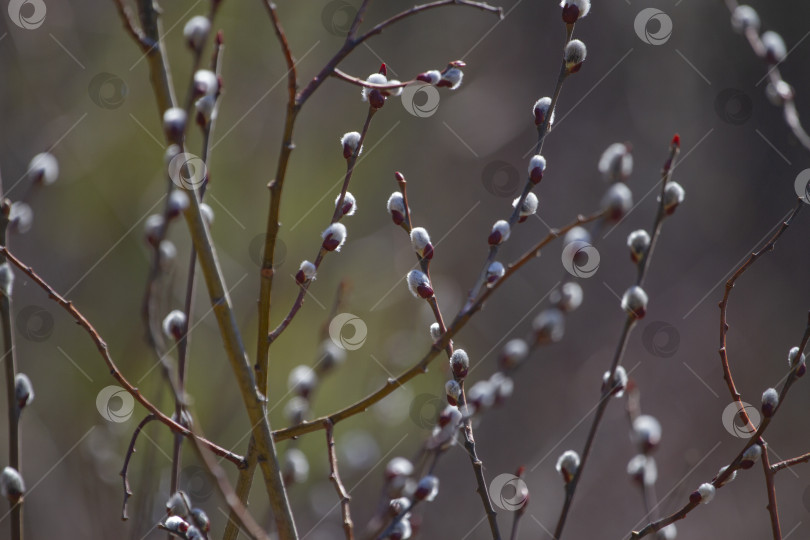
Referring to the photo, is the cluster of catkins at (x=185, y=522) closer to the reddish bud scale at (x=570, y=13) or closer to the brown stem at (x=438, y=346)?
the brown stem at (x=438, y=346)

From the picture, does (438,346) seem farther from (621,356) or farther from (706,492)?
(706,492)

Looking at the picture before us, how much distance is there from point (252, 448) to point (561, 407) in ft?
11.4

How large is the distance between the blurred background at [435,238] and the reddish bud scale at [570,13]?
96 centimetres

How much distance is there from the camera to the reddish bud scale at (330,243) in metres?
0.86

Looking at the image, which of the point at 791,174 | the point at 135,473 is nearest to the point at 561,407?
the point at 791,174

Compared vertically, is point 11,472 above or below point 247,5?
below

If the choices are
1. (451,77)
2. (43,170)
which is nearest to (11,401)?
Result: (43,170)

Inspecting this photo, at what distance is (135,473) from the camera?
2354 millimetres

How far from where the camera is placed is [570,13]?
88 centimetres

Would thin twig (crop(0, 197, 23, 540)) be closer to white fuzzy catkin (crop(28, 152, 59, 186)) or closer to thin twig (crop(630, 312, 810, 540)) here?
white fuzzy catkin (crop(28, 152, 59, 186))

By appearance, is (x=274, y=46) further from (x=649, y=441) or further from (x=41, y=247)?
(x=649, y=441)

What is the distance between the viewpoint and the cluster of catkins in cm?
74

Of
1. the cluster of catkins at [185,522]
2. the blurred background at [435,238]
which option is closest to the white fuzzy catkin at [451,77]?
the cluster of catkins at [185,522]

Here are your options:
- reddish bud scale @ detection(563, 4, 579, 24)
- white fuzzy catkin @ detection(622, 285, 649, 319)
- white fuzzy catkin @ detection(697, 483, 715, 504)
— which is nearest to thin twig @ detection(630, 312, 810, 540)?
white fuzzy catkin @ detection(697, 483, 715, 504)
